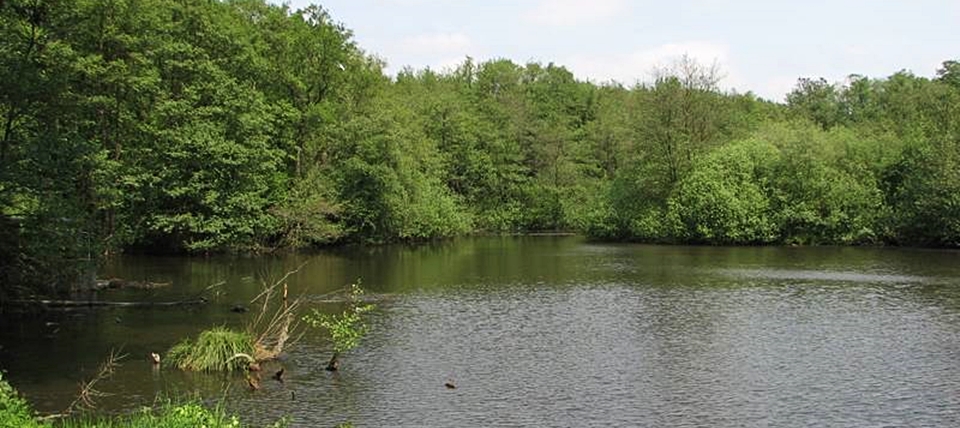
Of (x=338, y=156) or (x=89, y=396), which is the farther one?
(x=338, y=156)

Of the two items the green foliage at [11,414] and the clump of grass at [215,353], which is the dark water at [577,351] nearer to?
the clump of grass at [215,353]

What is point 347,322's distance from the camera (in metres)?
21.5

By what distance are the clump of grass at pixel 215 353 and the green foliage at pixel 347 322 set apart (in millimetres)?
1964

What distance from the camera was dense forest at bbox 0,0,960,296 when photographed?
1124 inches

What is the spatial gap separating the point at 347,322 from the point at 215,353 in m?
3.73

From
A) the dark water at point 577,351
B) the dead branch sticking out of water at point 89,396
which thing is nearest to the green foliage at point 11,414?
the dead branch sticking out of water at point 89,396

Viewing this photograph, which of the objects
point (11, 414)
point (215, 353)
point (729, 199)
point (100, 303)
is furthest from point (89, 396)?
point (729, 199)

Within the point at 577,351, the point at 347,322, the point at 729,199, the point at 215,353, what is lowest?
the point at 577,351

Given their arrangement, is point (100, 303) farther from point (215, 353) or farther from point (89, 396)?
point (89, 396)

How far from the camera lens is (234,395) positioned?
65.0 feet

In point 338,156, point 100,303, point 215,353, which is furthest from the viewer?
point 338,156

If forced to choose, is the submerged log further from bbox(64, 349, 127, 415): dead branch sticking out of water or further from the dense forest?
bbox(64, 349, 127, 415): dead branch sticking out of water

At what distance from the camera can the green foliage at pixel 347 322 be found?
21688 millimetres

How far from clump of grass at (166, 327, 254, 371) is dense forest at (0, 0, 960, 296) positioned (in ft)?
22.4
